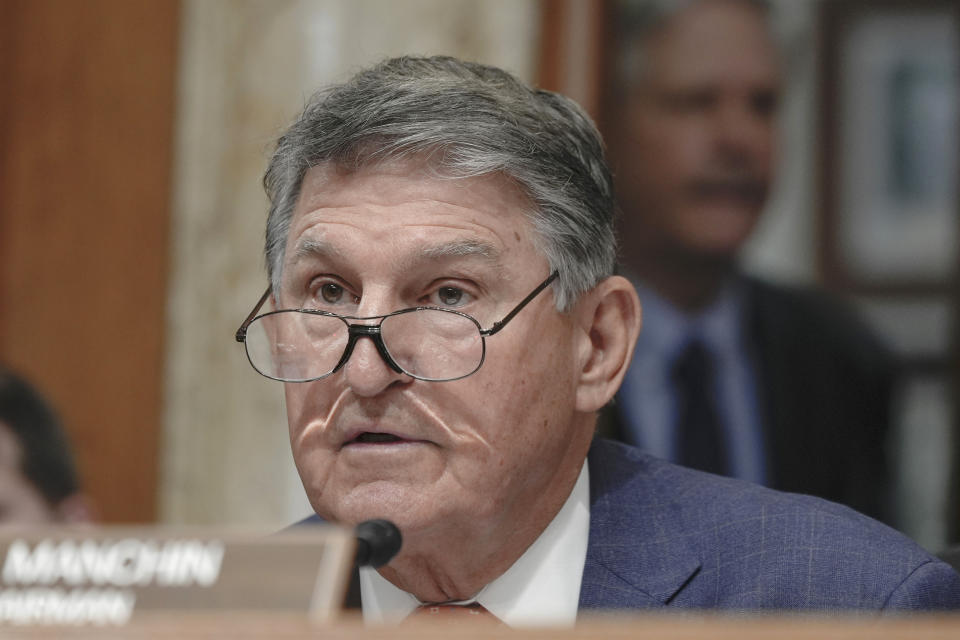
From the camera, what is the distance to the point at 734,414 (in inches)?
137

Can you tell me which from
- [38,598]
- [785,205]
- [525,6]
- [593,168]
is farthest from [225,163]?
[38,598]

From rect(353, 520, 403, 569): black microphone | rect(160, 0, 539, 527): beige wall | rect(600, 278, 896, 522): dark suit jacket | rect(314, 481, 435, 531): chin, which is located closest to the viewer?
rect(353, 520, 403, 569): black microphone

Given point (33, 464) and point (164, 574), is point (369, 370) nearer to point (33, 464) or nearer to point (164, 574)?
point (164, 574)

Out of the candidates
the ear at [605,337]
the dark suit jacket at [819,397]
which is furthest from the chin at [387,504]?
the dark suit jacket at [819,397]

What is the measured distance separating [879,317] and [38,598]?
2806mm

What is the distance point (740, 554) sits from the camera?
1.93 metres

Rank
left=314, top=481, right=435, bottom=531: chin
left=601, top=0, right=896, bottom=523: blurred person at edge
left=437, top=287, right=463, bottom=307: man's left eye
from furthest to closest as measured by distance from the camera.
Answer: left=601, top=0, right=896, bottom=523: blurred person at edge < left=437, top=287, right=463, bottom=307: man's left eye < left=314, top=481, right=435, bottom=531: chin

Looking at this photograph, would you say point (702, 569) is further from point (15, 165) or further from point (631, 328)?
point (15, 165)

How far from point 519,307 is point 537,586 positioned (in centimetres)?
46

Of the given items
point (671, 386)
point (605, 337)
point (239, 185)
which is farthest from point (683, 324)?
point (605, 337)

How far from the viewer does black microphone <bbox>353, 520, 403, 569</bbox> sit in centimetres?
134

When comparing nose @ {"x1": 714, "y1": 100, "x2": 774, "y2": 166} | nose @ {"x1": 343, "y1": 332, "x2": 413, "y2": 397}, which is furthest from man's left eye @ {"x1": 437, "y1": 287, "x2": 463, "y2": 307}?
nose @ {"x1": 714, "y1": 100, "x2": 774, "y2": 166}

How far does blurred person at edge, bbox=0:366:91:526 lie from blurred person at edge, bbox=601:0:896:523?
4.85ft

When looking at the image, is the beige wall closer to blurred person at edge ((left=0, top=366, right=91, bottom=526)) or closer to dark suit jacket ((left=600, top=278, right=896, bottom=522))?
blurred person at edge ((left=0, top=366, right=91, bottom=526))
